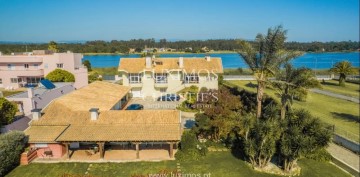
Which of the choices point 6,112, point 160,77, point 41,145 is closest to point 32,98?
point 6,112

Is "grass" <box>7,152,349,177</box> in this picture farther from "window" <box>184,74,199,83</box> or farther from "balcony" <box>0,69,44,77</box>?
"balcony" <box>0,69,44,77</box>

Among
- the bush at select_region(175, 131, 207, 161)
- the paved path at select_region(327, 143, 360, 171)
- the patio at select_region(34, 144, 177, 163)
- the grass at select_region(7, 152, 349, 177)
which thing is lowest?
the paved path at select_region(327, 143, 360, 171)

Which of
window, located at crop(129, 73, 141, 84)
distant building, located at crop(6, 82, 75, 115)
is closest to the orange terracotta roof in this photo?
window, located at crop(129, 73, 141, 84)

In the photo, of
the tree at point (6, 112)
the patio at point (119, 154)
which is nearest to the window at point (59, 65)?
the tree at point (6, 112)

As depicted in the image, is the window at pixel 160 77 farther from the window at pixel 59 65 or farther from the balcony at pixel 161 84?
the window at pixel 59 65

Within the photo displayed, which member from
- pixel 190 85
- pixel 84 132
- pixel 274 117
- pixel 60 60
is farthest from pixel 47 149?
pixel 60 60

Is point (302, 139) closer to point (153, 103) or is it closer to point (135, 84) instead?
point (153, 103)
